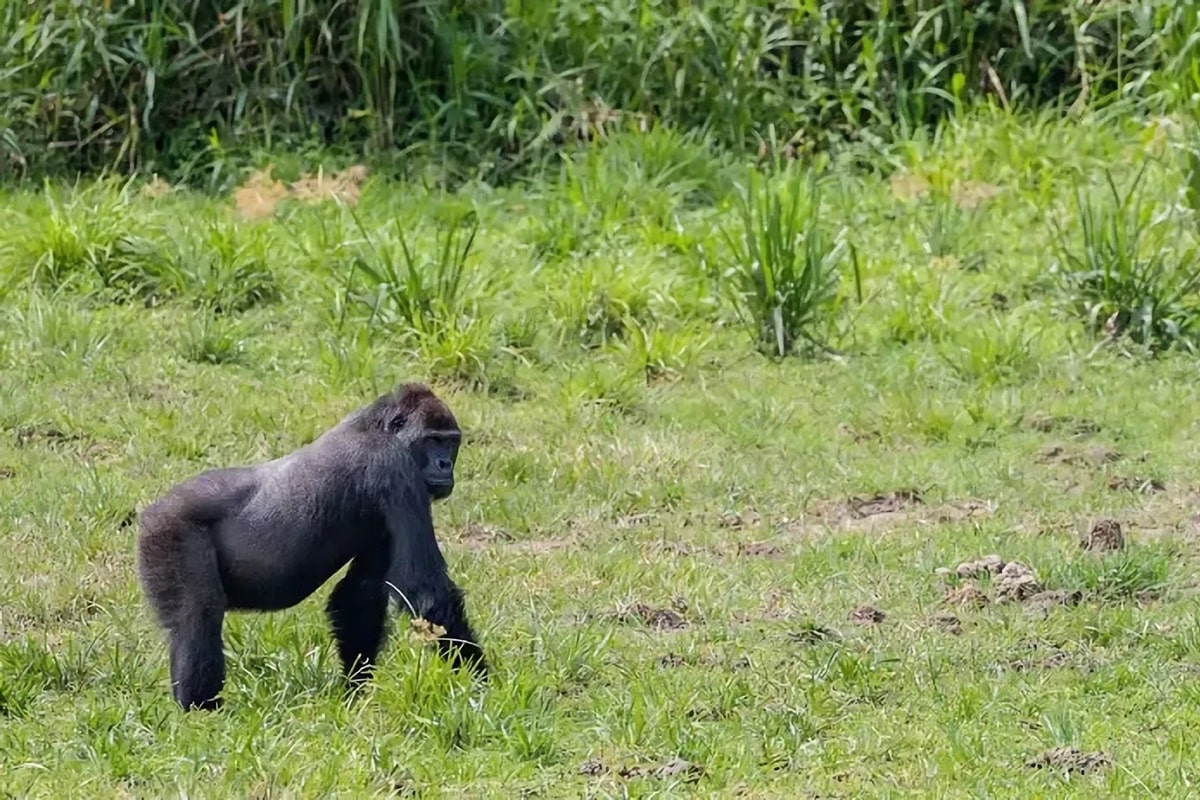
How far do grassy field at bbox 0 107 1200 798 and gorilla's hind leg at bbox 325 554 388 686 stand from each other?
0.07 m

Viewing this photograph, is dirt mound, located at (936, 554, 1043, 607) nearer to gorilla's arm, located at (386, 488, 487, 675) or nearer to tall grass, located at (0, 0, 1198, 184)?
gorilla's arm, located at (386, 488, 487, 675)

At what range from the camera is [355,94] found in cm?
1116

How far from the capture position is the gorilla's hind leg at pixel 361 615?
508 cm

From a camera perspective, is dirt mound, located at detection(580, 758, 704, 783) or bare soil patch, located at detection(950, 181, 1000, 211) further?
bare soil patch, located at detection(950, 181, 1000, 211)

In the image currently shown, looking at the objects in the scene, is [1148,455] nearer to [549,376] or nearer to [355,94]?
[549,376]

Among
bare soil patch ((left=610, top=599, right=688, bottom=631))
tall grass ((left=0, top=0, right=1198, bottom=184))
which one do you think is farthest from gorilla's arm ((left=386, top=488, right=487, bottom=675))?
tall grass ((left=0, top=0, right=1198, bottom=184))

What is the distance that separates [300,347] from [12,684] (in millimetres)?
3777

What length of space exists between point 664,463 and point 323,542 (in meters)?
2.49

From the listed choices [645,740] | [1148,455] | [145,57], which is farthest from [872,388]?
[145,57]

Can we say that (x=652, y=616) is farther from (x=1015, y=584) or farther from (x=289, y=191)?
(x=289, y=191)

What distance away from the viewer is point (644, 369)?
8375 mm

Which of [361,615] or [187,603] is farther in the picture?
[361,615]

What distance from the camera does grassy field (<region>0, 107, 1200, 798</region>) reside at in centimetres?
455

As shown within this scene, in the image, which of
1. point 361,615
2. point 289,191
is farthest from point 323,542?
point 289,191
